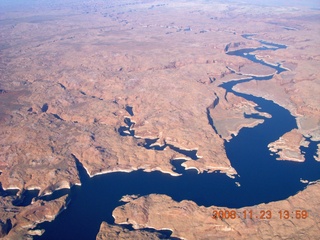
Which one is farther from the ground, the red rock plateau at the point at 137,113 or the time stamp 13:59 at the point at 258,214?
the red rock plateau at the point at 137,113

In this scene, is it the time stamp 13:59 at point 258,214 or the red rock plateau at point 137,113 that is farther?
the red rock plateau at point 137,113

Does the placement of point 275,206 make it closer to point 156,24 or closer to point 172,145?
point 172,145

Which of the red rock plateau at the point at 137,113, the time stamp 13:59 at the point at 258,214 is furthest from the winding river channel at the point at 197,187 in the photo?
the time stamp 13:59 at the point at 258,214

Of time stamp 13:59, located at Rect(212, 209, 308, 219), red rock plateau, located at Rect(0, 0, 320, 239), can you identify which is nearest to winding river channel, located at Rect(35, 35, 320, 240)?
red rock plateau, located at Rect(0, 0, 320, 239)

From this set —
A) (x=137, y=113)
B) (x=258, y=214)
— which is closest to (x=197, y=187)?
(x=258, y=214)

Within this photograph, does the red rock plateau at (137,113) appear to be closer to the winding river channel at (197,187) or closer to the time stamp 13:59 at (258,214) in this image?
the time stamp 13:59 at (258,214)

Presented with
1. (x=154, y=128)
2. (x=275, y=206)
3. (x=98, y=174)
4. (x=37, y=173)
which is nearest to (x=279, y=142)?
(x=275, y=206)
